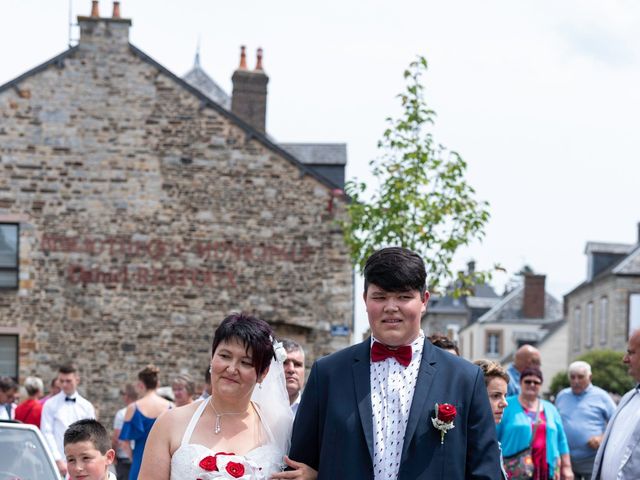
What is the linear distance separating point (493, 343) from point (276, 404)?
203ft

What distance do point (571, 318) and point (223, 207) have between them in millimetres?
33476

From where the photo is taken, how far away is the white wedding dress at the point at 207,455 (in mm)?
4941

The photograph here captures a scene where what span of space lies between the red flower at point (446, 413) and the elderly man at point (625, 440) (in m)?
2.16

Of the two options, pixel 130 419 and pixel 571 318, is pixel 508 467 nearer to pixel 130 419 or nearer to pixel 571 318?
pixel 130 419

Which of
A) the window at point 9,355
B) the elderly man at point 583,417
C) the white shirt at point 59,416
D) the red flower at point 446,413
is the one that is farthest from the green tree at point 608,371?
the red flower at point 446,413

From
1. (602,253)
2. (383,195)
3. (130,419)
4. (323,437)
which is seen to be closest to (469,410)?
(323,437)

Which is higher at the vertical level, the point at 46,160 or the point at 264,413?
the point at 46,160

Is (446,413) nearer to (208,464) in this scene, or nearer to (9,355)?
(208,464)

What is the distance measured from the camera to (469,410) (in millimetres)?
4805

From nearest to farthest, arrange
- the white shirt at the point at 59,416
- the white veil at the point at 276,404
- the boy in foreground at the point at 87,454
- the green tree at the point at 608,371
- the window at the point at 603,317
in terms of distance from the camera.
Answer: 1. the white veil at the point at 276,404
2. the boy in foreground at the point at 87,454
3. the white shirt at the point at 59,416
4. the green tree at the point at 608,371
5. the window at the point at 603,317

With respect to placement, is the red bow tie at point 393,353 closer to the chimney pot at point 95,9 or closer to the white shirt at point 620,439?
the white shirt at point 620,439

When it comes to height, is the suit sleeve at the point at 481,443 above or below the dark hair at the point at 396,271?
below

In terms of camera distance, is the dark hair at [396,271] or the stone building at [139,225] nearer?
the dark hair at [396,271]

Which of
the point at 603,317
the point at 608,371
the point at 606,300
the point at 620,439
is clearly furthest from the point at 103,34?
the point at 603,317
